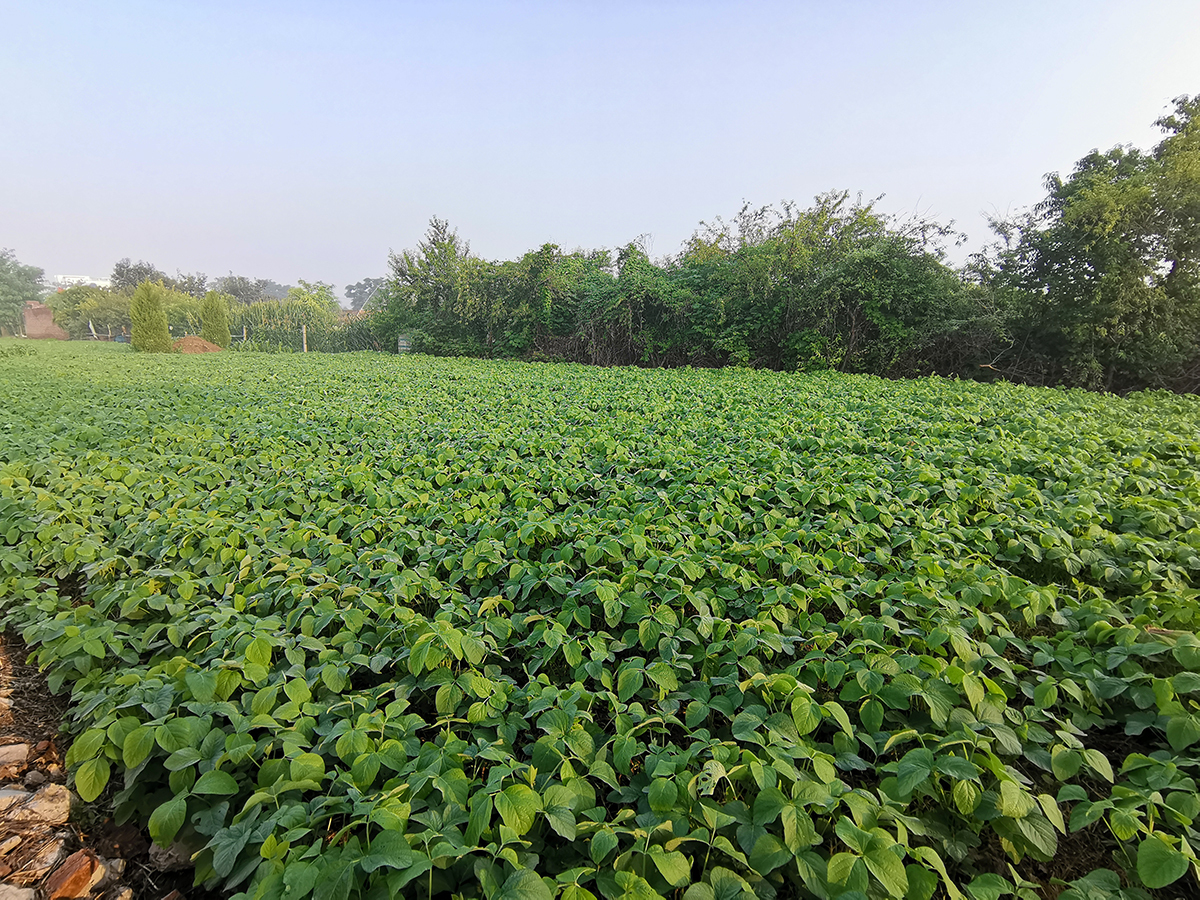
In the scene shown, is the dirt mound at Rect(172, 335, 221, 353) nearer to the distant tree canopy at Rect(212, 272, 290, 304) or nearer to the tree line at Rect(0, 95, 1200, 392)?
the tree line at Rect(0, 95, 1200, 392)

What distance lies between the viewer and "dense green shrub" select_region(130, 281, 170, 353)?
A: 18750 millimetres

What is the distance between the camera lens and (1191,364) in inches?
397

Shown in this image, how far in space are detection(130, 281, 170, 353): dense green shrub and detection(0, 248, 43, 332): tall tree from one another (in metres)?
48.5

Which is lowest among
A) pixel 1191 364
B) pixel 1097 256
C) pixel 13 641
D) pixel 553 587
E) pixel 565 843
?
pixel 13 641

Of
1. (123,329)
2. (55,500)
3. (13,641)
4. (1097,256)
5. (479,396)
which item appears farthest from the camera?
(123,329)

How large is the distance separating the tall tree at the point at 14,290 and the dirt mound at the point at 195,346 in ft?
154

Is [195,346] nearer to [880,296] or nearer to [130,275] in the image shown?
[880,296]

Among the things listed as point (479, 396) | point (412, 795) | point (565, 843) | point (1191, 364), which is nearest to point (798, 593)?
point (565, 843)

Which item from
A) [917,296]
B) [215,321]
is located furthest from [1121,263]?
[215,321]

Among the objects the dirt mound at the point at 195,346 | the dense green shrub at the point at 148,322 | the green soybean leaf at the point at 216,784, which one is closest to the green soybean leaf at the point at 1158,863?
the green soybean leaf at the point at 216,784

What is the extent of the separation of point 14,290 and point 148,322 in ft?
174

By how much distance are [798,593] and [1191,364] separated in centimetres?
1361

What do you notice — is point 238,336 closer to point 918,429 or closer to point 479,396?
point 479,396

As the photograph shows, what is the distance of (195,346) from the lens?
2117 cm
